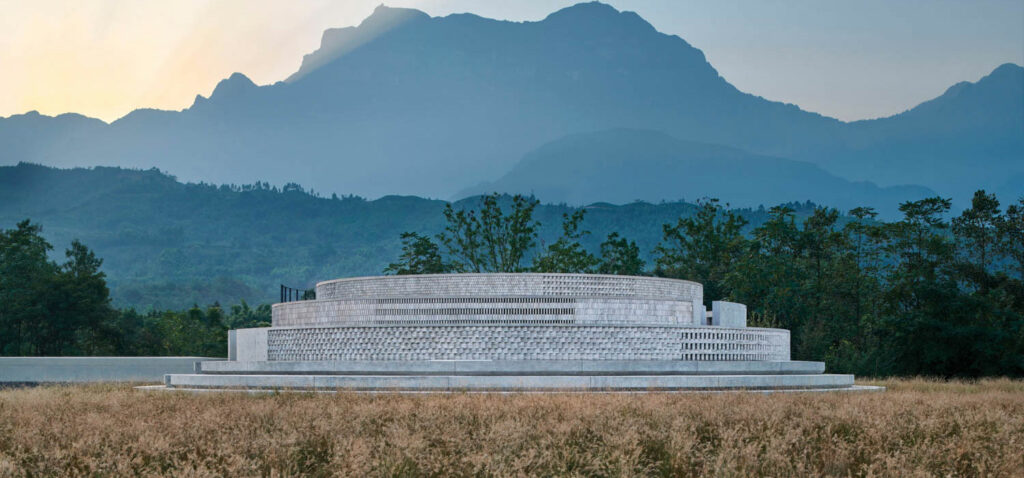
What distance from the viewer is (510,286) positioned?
21.6 meters

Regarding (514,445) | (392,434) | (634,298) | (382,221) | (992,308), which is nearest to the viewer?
(514,445)

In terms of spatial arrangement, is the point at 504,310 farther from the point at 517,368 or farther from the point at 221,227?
the point at 221,227

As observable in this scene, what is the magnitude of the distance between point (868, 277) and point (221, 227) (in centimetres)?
11776

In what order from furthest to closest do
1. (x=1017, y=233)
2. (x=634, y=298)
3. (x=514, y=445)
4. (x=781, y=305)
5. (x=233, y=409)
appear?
(x=781, y=305) < (x=1017, y=233) < (x=634, y=298) < (x=233, y=409) < (x=514, y=445)

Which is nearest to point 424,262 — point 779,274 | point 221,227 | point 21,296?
point 779,274

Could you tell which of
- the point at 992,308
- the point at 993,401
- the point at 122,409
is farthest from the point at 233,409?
the point at 992,308

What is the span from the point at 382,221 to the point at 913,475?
135831 millimetres

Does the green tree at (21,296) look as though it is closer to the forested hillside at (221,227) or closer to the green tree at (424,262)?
the green tree at (424,262)

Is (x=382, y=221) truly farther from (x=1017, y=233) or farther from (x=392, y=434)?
(x=392, y=434)

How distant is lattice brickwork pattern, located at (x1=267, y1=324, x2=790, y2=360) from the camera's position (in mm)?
17828

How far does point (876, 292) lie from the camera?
137 ft

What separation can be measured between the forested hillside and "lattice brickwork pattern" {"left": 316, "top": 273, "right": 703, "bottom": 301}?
89610mm

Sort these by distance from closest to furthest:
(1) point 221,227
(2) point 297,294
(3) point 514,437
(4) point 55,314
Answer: (3) point 514,437
(2) point 297,294
(4) point 55,314
(1) point 221,227

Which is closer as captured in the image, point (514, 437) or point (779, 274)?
point (514, 437)
